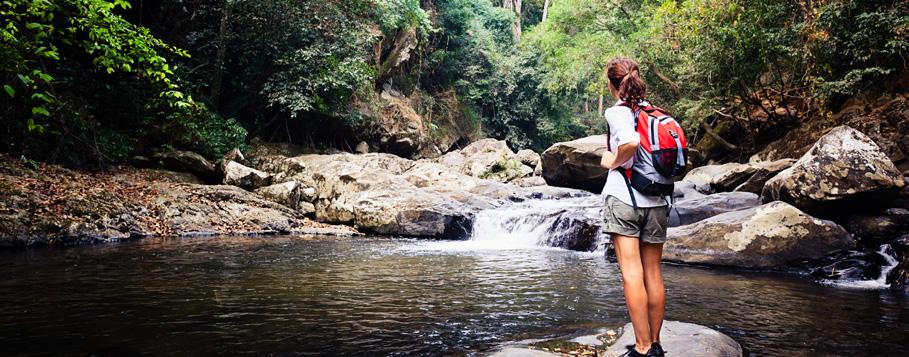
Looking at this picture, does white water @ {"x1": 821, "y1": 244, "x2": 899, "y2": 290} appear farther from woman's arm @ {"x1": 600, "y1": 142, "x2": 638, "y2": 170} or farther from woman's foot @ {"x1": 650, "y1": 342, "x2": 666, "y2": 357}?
woman's arm @ {"x1": 600, "y1": 142, "x2": 638, "y2": 170}

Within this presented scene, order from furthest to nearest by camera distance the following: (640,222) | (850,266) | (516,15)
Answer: (516,15) < (850,266) < (640,222)

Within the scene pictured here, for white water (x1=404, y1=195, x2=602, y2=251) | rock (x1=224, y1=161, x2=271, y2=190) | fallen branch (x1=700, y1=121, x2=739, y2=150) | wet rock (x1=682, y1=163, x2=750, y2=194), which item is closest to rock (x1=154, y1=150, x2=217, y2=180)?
rock (x1=224, y1=161, x2=271, y2=190)

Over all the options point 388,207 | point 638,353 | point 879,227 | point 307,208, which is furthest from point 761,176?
point 307,208

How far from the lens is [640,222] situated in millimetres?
3115

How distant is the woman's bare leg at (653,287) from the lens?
123 inches

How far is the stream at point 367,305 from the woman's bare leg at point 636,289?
1.20m

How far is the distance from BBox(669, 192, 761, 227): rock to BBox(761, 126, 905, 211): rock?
1184 mm

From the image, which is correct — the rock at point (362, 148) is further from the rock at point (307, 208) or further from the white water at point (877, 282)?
the white water at point (877, 282)

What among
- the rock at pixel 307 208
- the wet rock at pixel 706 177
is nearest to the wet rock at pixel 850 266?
the wet rock at pixel 706 177

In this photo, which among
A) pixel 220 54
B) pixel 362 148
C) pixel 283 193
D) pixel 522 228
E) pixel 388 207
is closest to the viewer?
pixel 522 228

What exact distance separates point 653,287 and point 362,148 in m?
21.6

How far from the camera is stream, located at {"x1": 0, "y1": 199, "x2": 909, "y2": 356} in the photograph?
3.89 meters

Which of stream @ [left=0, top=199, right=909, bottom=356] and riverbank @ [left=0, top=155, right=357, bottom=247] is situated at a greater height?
riverbank @ [left=0, top=155, right=357, bottom=247]

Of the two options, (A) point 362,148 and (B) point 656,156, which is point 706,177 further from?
(B) point 656,156
